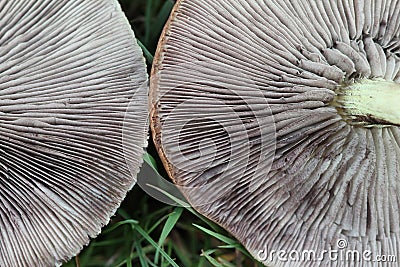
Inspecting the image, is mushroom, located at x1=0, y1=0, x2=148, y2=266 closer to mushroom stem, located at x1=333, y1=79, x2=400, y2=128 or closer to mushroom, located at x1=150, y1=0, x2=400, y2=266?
mushroom, located at x1=150, y1=0, x2=400, y2=266

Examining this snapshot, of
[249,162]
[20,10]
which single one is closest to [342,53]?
[249,162]

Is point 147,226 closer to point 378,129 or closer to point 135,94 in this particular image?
point 135,94

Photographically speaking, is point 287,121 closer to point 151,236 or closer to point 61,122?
point 61,122

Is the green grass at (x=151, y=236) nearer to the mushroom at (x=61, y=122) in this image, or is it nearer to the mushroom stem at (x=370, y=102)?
the mushroom at (x=61, y=122)

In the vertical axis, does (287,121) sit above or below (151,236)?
above

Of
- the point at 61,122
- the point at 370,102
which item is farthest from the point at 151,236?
the point at 370,102

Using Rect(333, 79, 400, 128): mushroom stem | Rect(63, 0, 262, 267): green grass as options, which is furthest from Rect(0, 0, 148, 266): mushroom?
Rect(333, 79, 400, 128): mushroom stem
